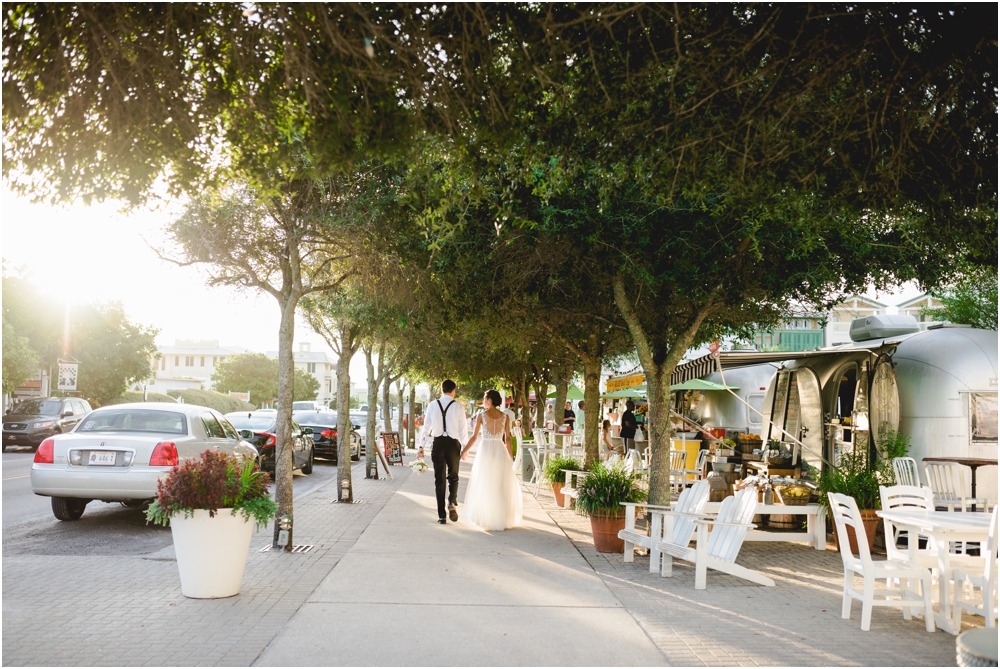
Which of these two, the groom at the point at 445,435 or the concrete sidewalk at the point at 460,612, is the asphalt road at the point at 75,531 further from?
the groom at the point at 445,435

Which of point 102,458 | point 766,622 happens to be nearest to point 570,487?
point 766,622

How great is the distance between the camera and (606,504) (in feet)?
31.0

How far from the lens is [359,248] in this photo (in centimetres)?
1039

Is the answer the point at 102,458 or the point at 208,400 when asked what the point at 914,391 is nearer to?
the point at 102,458

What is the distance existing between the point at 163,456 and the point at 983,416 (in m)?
11.4

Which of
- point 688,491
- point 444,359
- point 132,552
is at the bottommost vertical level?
point 132,552

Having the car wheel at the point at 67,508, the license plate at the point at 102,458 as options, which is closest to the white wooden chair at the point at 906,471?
the license plate at the point at 102,458

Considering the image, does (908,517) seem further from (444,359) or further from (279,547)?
(444,359)

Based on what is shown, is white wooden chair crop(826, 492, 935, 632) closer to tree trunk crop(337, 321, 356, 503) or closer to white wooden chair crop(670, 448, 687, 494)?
white wooden chair crop(670, 448, 687, 494)

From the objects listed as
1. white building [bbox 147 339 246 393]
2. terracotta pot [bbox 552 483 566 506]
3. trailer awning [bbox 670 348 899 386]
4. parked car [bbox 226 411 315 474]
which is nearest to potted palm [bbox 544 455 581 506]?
terracotta pot [bbox 552 483 566 506]

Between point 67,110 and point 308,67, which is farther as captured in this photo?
point 67,110

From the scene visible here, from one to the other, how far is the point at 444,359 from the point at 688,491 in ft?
63.1

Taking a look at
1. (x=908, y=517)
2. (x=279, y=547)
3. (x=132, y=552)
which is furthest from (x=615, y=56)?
(x=132, y=552)

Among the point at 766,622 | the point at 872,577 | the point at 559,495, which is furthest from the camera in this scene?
the point at 559,495
